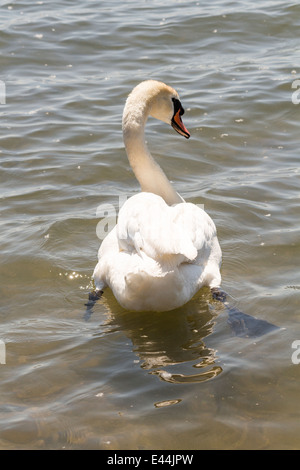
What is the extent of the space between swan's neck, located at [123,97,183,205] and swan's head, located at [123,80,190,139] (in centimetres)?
10

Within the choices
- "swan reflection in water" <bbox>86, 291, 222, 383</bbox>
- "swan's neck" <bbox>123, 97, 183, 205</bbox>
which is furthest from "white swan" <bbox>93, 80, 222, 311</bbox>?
"swan reflection in water" <bbox>86, 291, 222, 383</bbox>

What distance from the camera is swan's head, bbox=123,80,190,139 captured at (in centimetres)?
671

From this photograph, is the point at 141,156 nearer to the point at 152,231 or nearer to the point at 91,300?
the point at 91,300

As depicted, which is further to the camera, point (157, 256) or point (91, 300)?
point (91, 300)

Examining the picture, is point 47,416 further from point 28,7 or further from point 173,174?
point 28,7

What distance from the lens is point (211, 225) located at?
6.38m

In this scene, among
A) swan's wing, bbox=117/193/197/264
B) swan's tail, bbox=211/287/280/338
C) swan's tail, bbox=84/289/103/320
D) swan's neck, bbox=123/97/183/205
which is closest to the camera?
swan's wing, bbox=117/193/197/264

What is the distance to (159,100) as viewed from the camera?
6.91 m

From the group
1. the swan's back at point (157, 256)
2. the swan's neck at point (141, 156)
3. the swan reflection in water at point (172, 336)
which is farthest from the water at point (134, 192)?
the swan's neck at point (141, 156)

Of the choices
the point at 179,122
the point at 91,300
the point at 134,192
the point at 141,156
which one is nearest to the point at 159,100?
the point at 179,122

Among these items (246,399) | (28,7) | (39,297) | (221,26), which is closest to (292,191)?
(39,297)

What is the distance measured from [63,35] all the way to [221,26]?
2.69 metres

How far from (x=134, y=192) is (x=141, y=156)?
64.2 inches

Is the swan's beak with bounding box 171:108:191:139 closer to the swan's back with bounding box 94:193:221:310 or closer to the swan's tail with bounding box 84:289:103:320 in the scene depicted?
the swan's back with bounding box 94:193:221:310
